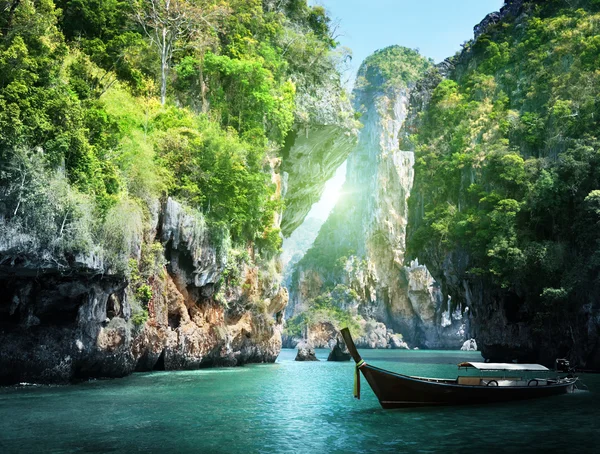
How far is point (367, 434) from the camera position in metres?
10.7

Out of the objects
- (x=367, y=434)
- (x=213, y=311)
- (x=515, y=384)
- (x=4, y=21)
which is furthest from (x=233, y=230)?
(x=367, y=434)

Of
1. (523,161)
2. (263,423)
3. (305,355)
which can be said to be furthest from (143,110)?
(305,355)

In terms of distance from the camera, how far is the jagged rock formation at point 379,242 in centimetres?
8025

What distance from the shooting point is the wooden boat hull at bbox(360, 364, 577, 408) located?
13273 mm

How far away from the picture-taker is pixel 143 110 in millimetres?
24297

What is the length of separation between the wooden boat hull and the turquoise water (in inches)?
10.7

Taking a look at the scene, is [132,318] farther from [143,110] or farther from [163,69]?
[163,69]

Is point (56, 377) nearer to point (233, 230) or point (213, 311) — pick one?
point (213, 311)

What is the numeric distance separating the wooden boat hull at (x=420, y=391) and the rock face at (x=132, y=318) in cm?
923

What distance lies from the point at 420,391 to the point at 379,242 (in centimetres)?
7126

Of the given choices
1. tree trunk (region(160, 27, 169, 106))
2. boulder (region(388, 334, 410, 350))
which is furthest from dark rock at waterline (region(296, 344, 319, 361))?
boulder (region(388, 334, 410, 350))

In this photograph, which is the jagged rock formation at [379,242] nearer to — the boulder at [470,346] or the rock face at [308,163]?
the boulder at [470,346]

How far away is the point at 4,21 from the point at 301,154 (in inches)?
883

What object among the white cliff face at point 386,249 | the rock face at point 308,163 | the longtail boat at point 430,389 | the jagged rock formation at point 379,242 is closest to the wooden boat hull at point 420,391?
the longtail boat at point 430,389
